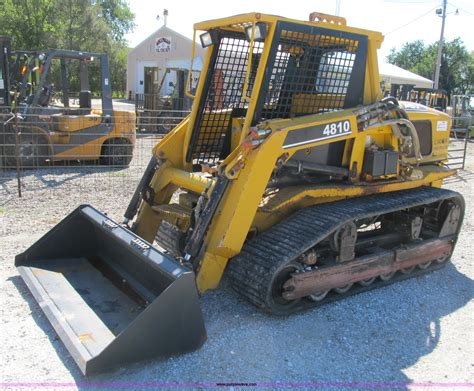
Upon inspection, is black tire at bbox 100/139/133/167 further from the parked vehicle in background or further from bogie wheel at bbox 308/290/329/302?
bogie wheel at bbox 308/290/329/302

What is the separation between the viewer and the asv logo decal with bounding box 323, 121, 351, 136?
451 centimetres

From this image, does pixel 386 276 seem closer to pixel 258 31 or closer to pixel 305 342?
pixel 305 342

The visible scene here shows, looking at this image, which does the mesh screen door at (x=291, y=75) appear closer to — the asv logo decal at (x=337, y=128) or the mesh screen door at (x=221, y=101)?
the mesh screen door at (x=221, y=101)

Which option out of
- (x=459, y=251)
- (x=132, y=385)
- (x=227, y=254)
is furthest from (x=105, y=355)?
(x=459, y=251)

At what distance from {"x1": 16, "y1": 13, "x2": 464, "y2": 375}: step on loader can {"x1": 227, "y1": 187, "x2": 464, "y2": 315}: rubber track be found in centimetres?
1

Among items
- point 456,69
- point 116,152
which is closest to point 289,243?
point 116,152

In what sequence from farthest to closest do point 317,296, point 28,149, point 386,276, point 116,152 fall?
point 116,152
point 28,149
point 386,276
point 317,296

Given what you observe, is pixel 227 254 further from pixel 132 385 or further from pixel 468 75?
pixel 468 75

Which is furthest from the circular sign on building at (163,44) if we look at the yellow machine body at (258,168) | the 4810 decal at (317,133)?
the 4810 decal at (317,133)

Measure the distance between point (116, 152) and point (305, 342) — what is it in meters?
8.20

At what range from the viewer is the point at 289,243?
4.22m

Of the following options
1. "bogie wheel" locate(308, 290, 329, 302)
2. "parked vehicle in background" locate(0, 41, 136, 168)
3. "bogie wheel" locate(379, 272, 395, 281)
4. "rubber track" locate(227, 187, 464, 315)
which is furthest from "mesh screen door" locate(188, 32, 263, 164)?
"parked vehicle in background" locate(0, 41, 136, 168)

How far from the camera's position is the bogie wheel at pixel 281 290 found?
424cm

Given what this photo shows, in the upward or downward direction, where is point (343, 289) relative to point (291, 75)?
downward
